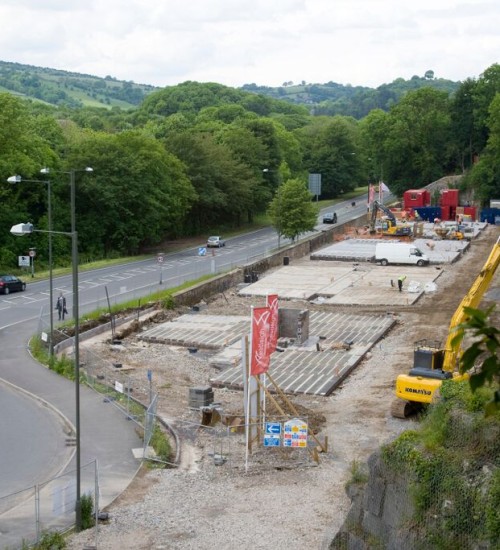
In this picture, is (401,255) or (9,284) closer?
(9,284)

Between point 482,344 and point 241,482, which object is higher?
point 482,344

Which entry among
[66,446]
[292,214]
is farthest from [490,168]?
[66,446]

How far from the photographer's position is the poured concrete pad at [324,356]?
33.6 m

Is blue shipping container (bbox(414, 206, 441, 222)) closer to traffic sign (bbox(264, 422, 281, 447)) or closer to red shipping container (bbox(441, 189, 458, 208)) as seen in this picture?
red shipping container (bbox(441, 189, 458, 208))

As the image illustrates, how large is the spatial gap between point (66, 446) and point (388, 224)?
6013 cm

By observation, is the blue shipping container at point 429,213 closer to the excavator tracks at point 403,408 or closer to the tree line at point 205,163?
the tree line at point 205,163

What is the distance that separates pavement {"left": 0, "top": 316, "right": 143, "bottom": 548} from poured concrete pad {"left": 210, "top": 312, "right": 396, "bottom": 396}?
606 centimetres

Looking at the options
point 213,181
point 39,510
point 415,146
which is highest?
point 415,146

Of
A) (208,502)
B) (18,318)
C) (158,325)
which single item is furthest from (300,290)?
(208,502)

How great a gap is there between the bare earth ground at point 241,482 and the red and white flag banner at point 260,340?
2.48 metres

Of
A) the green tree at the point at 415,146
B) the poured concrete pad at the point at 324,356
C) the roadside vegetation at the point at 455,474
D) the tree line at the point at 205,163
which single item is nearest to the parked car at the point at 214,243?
the tree line at the point at 205,163

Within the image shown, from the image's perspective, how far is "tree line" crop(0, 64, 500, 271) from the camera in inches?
2768

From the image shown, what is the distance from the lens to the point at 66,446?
85.1 ft

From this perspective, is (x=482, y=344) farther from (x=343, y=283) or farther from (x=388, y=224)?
(x=388, y=224)
